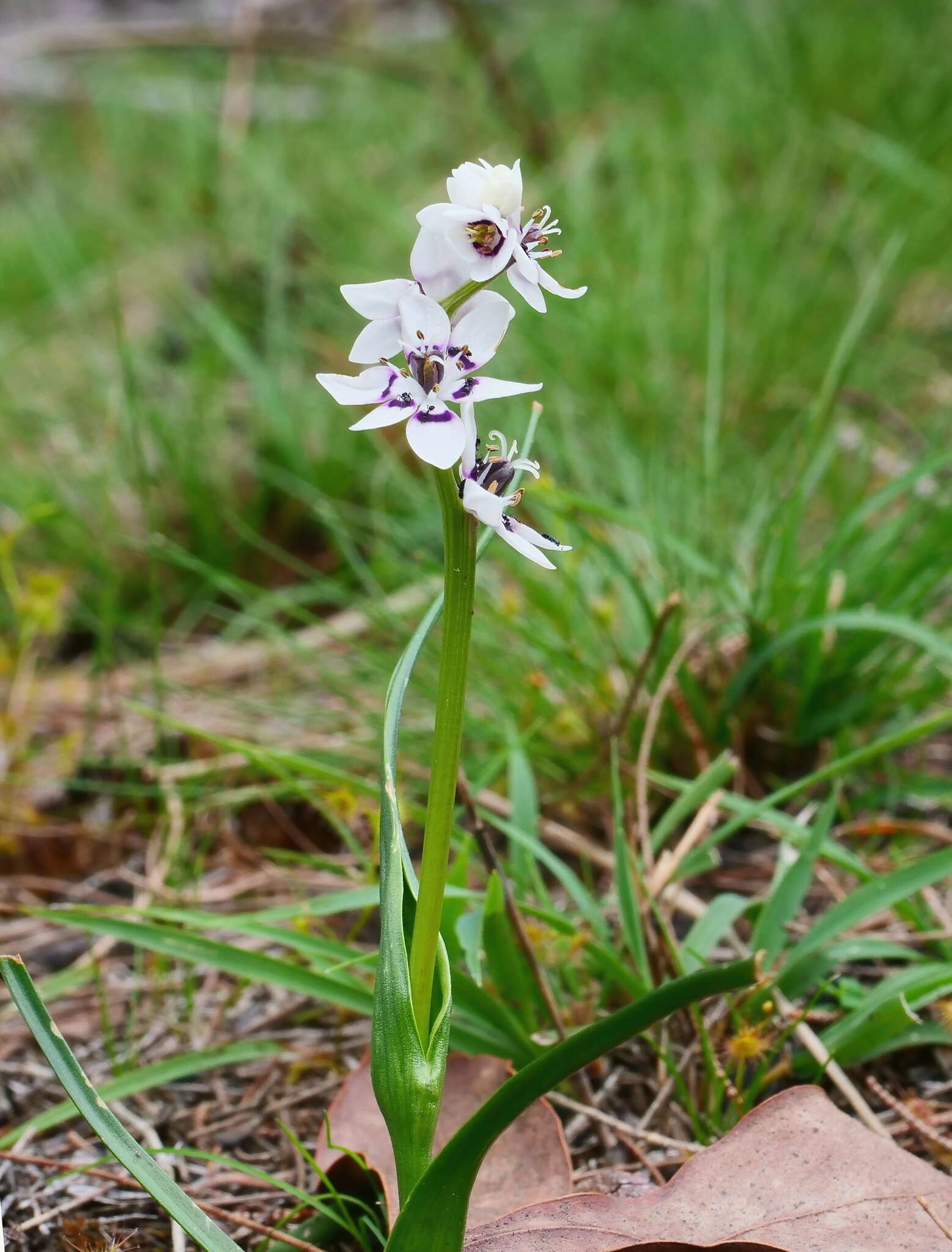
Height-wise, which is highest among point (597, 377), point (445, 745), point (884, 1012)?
point (597, 377)

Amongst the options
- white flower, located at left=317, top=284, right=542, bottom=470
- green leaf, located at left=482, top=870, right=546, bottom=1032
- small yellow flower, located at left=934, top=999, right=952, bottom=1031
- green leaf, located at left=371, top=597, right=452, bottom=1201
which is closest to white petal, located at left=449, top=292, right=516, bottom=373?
white flower, located at left=317, top=284, right=542, bottom=470

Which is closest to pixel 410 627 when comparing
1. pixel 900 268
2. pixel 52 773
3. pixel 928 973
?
pixel 52 773

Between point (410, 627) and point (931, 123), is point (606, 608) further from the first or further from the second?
point (931, 123)

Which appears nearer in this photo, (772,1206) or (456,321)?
(456,321)

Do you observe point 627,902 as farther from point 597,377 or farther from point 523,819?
point 597,377

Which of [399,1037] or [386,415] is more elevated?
[386,415]

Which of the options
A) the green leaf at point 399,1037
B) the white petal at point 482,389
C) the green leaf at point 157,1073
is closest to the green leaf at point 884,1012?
the green leaf at point 399,1037

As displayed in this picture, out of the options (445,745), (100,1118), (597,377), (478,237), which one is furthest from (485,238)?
(597,377)

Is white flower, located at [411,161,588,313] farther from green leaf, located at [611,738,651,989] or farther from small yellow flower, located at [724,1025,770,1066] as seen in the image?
small yellow flower, located at [724,1025,770,1066]
